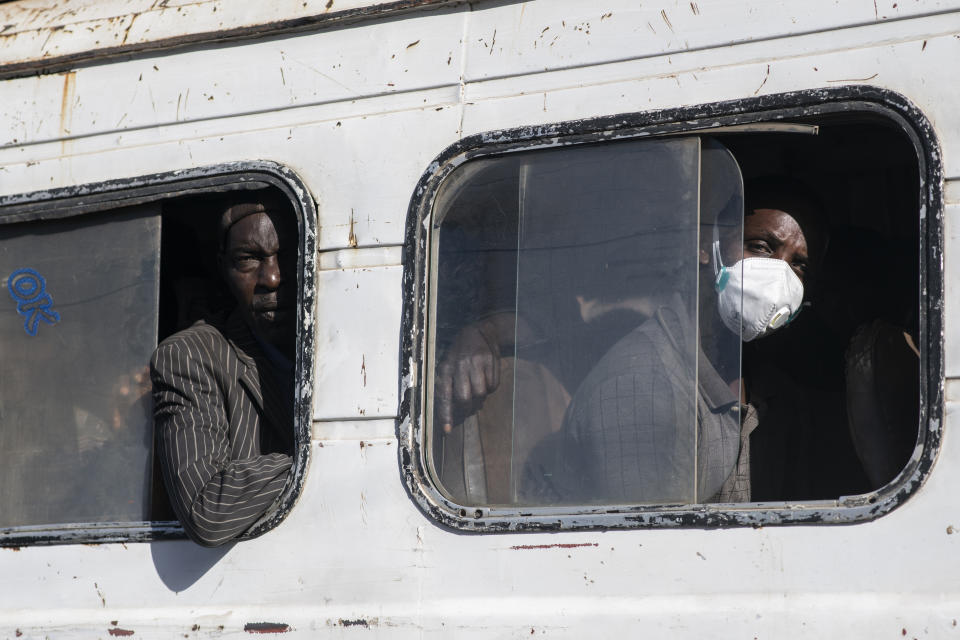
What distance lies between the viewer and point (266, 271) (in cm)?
279

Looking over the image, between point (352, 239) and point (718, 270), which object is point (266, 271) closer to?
point (352, 239)

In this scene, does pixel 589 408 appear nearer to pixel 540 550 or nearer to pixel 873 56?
pixel 540 550

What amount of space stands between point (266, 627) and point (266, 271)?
2.78 feet

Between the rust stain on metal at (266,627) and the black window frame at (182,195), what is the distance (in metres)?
0.19

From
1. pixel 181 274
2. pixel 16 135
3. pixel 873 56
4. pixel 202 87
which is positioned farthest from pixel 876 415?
pixel 16 135

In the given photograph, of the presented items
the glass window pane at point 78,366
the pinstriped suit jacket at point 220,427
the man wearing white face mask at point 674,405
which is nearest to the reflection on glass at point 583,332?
the man wearing white face mask at point 674,405

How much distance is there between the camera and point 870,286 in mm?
3102

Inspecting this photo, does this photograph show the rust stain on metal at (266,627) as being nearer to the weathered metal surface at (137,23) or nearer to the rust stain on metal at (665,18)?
the weathered metal surface at (137,23)

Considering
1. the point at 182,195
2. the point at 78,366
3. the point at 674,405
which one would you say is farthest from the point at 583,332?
the point at 78,366

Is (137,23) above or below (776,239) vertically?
above

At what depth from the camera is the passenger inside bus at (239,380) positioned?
2.53 meters

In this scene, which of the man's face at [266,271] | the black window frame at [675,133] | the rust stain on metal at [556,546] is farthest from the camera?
the man's face at [266,271]

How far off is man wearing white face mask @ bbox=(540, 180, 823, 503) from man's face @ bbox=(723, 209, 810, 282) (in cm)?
26

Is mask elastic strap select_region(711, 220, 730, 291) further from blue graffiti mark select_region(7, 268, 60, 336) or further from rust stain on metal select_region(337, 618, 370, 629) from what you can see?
blue graffiti mark select_region(7, 268, 60, 336)
